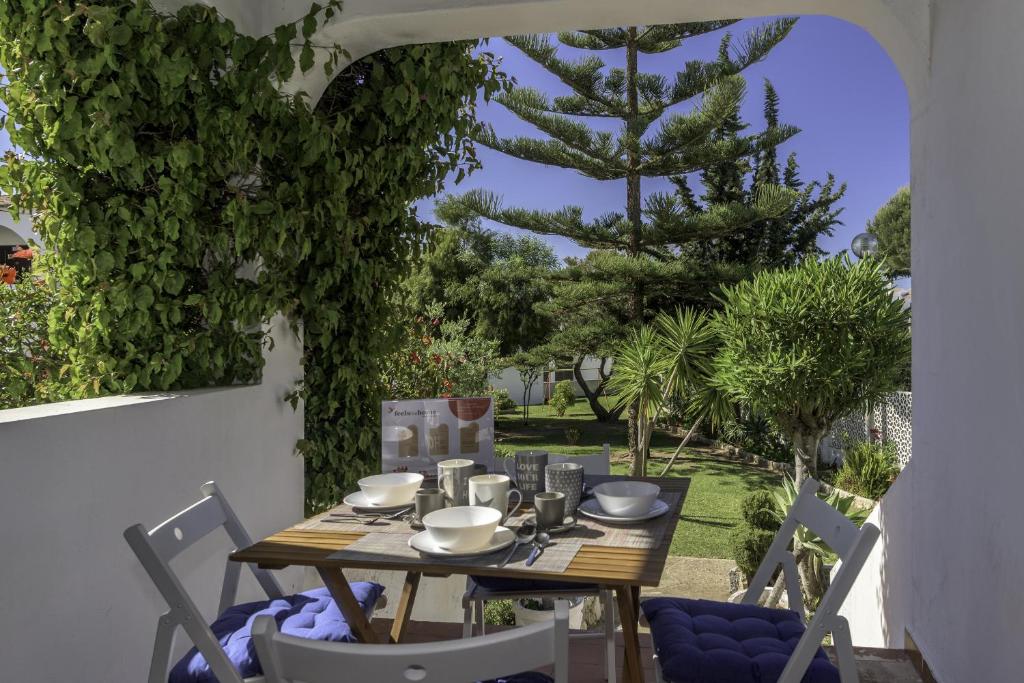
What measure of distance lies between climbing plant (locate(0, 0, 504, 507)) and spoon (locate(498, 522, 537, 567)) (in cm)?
131

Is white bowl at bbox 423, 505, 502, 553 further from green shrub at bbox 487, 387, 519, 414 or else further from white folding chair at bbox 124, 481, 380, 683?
green shrub at bbox 487, 387, 519, 414

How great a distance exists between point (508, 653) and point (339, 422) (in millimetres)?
2218

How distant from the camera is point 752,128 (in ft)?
37.9

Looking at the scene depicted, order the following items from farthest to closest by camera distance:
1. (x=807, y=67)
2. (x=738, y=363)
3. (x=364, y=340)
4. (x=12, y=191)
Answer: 1. (x=807, y=67)
2. (x=738, y=363)
3. (x=364, y=340)
4. (x=12, y=191)

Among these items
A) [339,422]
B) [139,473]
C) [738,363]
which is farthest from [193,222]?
[738,363]

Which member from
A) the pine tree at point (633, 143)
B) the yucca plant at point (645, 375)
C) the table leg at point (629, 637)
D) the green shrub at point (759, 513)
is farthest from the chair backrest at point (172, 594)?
the pine tree at point (633, 143)

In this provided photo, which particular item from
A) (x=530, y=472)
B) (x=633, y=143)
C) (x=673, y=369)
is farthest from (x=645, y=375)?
(x=530, y=472)

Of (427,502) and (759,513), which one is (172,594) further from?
(759,513)

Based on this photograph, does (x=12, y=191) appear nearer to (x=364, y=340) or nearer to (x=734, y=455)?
(x=364, y=340)

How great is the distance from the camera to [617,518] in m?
1.73

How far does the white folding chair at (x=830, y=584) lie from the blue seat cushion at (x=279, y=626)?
0.68m

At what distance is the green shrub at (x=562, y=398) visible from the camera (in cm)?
1551

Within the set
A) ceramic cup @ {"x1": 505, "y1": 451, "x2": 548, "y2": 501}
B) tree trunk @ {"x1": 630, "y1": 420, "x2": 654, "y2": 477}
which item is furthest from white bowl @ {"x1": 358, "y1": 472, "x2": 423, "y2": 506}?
tree trunk @ {"x1": 630, "y1": 420, "x2": 654, "y2": 477}

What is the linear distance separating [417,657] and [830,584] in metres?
0.95
